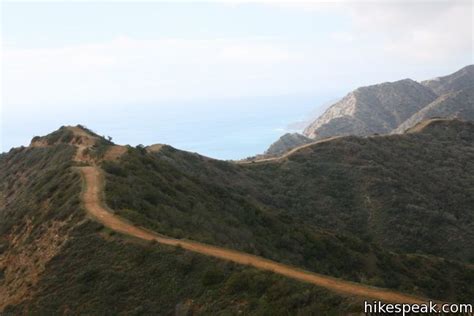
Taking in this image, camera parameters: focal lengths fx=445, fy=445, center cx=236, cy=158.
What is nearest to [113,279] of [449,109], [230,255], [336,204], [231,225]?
[230,255]

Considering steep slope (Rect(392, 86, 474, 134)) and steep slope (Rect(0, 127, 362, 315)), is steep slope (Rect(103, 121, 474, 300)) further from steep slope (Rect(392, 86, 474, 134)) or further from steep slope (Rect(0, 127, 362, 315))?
steep slope (Rect(392, 86, 474, 134))

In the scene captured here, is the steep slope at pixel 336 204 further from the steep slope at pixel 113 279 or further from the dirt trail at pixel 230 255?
the steep slope at pixel 113 279

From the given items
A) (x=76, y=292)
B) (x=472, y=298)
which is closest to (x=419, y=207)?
(x=472, y=298)

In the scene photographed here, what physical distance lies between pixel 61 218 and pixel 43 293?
7.05 m

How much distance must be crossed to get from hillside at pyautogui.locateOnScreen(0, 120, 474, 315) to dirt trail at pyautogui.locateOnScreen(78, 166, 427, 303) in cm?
56

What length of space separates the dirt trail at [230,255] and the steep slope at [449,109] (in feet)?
473

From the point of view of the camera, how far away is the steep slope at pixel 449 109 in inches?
6383

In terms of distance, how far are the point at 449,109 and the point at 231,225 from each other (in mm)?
160472

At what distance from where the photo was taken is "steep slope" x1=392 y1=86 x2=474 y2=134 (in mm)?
162125

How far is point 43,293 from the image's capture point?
21.3m

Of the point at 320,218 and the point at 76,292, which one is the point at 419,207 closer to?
the point at 320,218

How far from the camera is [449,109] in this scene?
17100 cm

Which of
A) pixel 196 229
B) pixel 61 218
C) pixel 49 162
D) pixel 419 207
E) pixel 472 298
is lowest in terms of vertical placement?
pixel 472 298

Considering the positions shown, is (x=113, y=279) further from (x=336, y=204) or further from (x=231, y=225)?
(x=336, y=204)
